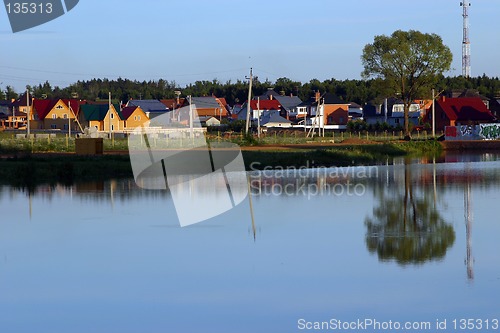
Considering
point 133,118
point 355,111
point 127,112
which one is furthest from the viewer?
point 355,111

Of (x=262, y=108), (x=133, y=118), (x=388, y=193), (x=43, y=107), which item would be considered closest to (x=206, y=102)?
(x=262, y=108)

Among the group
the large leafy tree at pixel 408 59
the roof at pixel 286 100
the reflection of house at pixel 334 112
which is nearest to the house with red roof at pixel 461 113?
the large leafy tree at pixel 408 59

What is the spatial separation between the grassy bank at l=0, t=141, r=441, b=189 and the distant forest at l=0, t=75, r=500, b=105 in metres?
73.2

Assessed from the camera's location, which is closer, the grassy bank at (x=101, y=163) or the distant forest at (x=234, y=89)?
the grassy bank at (x=101, y=163)

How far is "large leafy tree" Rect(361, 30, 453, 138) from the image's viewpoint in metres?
85.6

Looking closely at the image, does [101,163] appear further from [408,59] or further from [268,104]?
[268,104]

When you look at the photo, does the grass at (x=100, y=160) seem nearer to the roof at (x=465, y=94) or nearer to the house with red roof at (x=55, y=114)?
the roof at (x=465, y=94)

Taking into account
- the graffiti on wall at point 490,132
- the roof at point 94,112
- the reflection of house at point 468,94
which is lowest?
the graffiti on wall at point 490,132

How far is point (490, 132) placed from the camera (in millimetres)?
77688

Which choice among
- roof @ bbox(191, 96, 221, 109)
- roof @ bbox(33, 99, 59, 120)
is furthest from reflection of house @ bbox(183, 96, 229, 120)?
roof @ bbox(33, 99, 59, 120)

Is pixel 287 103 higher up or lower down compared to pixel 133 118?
higher up

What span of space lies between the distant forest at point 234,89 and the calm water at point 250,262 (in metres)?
99.0

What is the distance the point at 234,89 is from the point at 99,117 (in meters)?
63.0

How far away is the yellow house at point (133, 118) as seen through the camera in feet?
361
